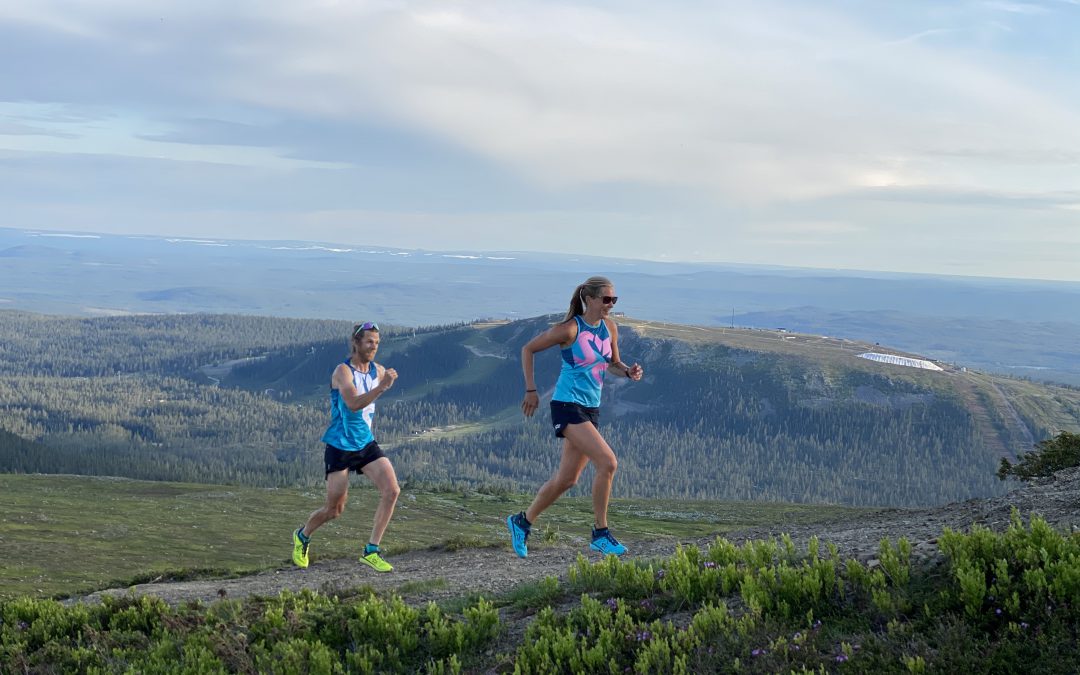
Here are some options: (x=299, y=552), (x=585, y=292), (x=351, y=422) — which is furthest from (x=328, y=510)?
(x=585, y=292)

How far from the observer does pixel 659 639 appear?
9.12 metres

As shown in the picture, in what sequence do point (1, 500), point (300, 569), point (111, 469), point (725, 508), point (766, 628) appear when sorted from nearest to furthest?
point (766, 628)
point (300, 569)
point (1, 500)
point (725, 508)
point (111, 469)

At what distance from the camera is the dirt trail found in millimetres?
13703

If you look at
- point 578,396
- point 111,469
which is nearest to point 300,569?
point 578,396

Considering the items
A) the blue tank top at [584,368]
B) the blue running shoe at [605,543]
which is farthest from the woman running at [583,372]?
the blue running shoe at [605,543]

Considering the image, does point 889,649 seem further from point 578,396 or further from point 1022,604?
point 578,396

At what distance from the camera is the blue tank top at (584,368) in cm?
1534

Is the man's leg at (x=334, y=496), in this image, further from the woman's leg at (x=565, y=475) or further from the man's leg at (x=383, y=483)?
the woman's leg at (x=565, y=475)

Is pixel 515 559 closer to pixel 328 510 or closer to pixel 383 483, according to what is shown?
pixel 383 483

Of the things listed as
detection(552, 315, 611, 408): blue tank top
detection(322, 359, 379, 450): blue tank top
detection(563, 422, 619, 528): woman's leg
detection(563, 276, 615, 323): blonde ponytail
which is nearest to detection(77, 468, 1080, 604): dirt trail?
detection(563, 422, 619, 528): woman's leg

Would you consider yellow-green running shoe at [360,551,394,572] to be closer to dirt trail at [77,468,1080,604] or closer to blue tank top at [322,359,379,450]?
dirt trail at [77,468,1080,604]

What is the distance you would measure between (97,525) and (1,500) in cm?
1920

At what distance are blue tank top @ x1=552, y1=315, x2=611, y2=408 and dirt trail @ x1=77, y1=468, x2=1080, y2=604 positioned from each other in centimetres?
278

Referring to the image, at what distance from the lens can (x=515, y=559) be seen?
18812mm
